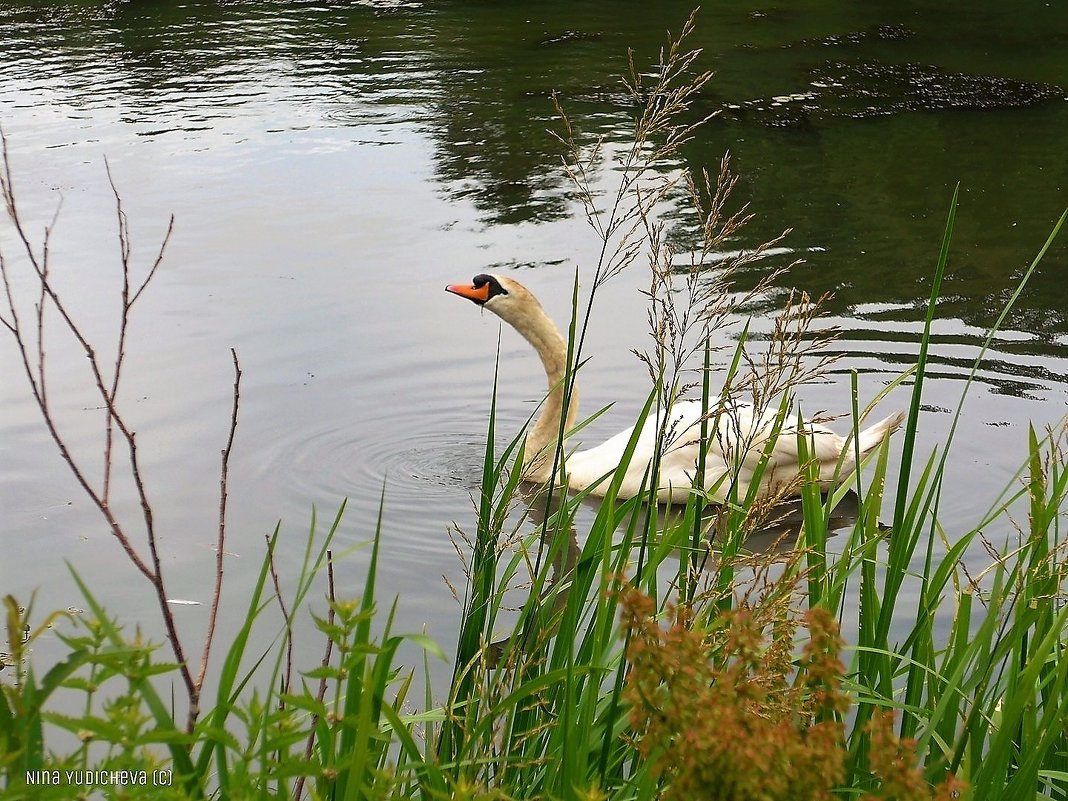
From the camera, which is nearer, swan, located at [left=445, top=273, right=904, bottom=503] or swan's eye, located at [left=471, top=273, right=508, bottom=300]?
swan, located at [left=445, top=273, right=904, bottom=503]

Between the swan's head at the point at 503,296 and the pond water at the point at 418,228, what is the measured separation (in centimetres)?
54

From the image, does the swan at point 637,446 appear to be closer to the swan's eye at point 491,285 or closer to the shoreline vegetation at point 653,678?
the swan's eye at point 491,285

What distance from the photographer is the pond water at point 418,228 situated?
235 inches

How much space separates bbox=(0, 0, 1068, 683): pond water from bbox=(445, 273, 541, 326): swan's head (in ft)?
1.77

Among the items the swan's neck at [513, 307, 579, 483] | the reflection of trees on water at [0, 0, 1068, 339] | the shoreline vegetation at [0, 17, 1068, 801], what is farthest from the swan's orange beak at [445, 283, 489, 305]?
the shoreline vegetation at [0, 17, 1068, 801]

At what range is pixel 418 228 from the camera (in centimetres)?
977

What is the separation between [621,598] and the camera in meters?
1.79

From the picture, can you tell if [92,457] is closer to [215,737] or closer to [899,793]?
[215,737]

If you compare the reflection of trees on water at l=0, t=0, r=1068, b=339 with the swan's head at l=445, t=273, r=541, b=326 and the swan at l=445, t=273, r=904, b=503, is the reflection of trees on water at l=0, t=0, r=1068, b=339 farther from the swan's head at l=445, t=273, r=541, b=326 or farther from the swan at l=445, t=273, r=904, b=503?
the swan's head at l=445, t=273, r=541, b=326

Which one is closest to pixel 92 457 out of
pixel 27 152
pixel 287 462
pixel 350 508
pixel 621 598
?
pixel 287 462

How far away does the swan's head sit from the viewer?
6602mm

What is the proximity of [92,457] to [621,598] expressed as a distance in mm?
4872

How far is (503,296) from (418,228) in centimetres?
327

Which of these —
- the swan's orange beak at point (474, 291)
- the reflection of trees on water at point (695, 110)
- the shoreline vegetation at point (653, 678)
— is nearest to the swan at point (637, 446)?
the swan's orange beak at point (474, 291)
